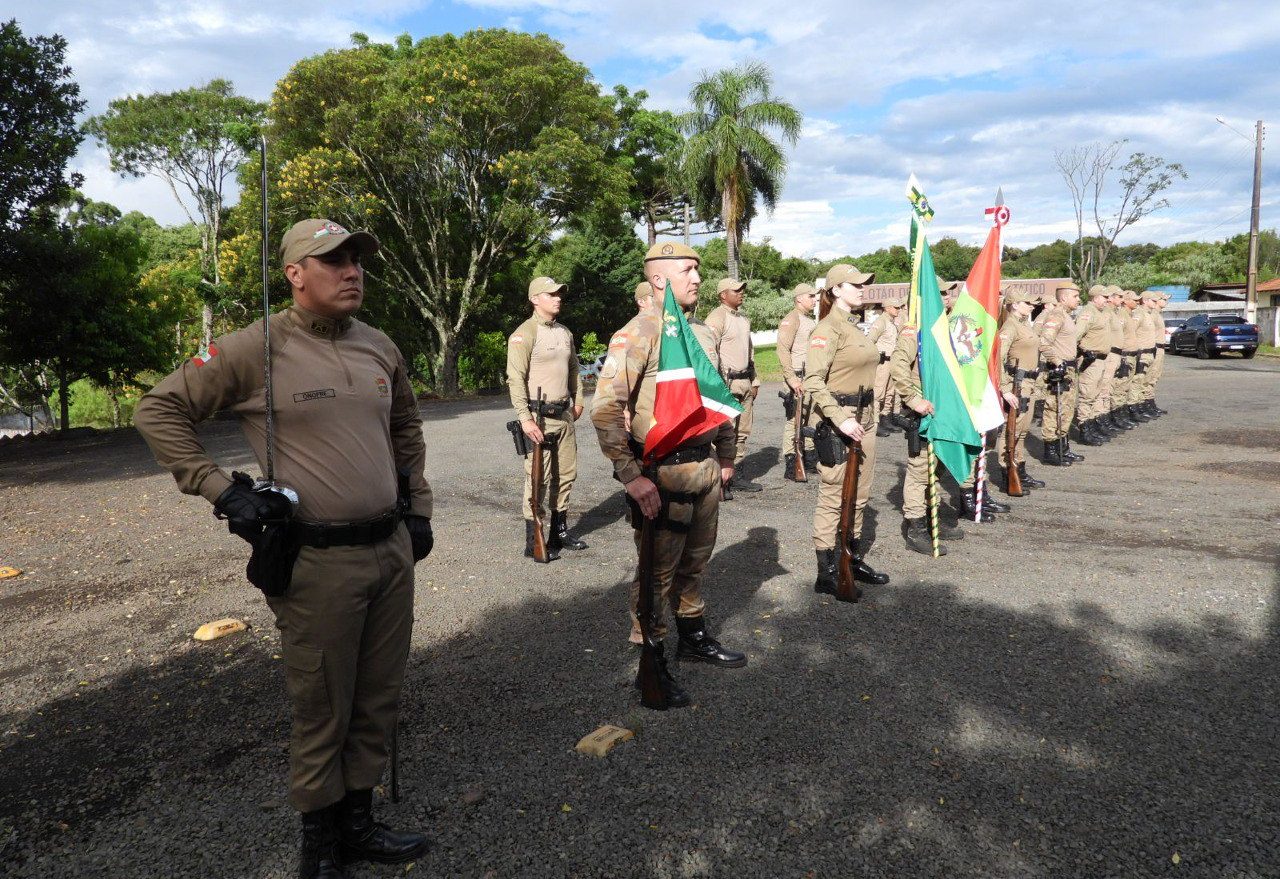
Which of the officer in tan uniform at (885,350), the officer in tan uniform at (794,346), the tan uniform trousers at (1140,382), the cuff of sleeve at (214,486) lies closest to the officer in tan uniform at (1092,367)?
the tan uniform trousers at (1140,382)

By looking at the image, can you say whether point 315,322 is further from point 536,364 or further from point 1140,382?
point 1140,382

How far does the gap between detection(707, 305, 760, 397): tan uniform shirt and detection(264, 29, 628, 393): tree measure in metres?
13.7

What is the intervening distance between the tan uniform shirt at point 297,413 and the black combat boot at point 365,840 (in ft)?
3.36

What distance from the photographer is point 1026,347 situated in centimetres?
940

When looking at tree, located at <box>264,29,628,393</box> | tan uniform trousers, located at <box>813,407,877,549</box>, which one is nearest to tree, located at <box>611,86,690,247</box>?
tree, located at <box>264,29,628,393</box>

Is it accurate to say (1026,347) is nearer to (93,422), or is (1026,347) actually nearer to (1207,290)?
(93,422)

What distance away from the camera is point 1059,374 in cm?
994

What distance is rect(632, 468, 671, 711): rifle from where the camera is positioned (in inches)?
152

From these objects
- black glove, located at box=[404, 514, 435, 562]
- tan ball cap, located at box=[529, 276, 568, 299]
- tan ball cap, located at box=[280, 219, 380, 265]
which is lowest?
black glove, located at box=[404, 514, 435, 562]

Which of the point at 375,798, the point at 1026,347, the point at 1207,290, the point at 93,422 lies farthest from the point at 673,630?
the point at 1207,290

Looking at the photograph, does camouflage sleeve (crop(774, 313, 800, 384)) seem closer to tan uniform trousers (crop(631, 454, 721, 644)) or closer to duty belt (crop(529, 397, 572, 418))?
duty belt (crop(529, 397, 572, 418))

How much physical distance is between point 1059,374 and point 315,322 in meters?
9.51

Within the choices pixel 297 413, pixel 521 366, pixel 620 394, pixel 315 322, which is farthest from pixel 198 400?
pixel 521 366

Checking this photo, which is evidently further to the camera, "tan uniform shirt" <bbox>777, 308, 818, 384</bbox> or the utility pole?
the utility pole
